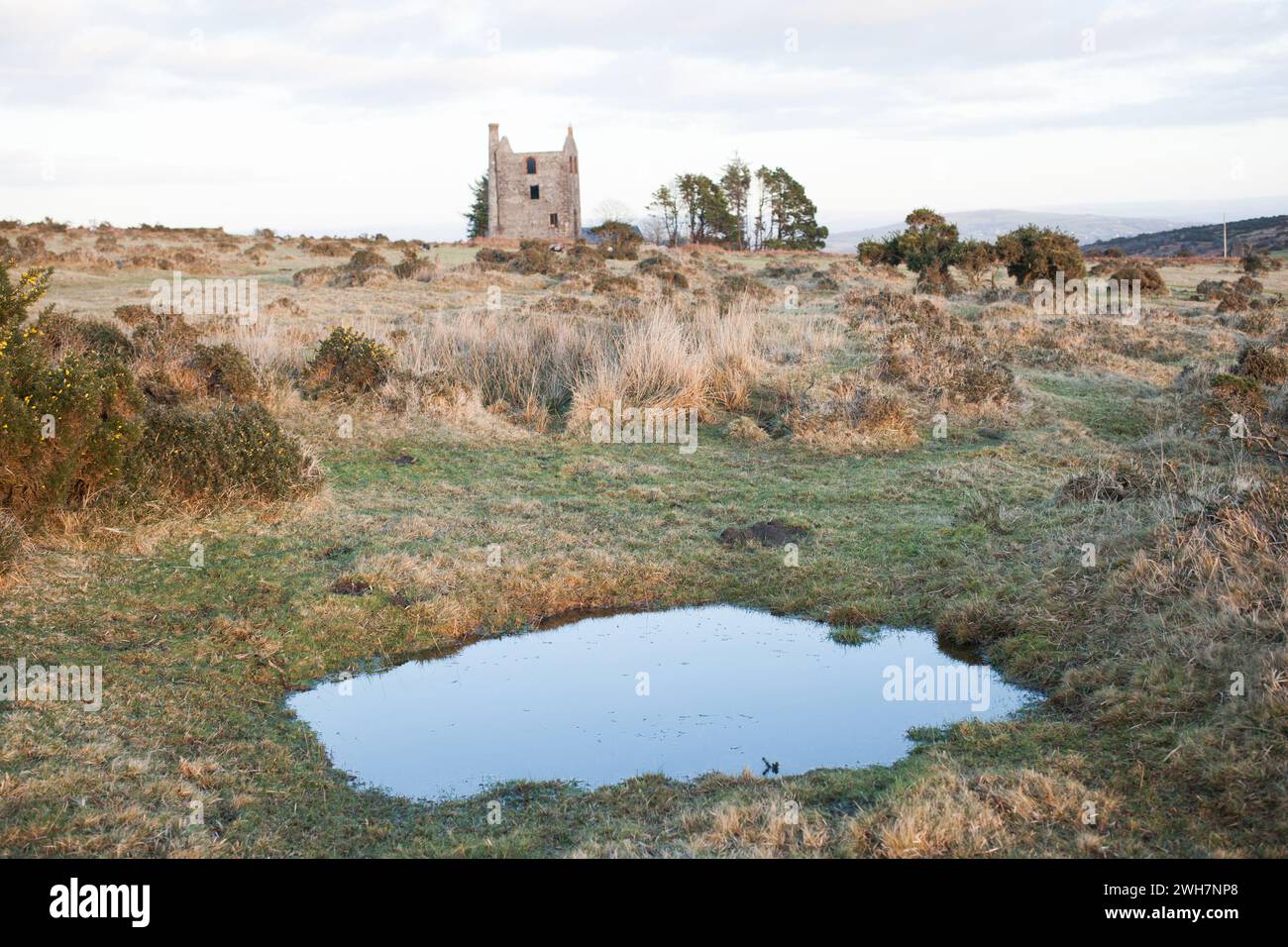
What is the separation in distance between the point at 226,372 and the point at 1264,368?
486 inches

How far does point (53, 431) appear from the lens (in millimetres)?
6824

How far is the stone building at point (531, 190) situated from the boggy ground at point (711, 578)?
41.7m

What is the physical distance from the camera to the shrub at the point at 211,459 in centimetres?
784

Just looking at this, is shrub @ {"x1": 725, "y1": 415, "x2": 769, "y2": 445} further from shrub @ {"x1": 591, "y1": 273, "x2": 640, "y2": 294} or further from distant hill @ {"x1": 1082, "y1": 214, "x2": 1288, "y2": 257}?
distant hill @ {"x1": 1082, "y1": 214, "x2": 1288, "y2": 257}

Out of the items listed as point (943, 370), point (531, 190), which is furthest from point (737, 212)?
point (943, 370)

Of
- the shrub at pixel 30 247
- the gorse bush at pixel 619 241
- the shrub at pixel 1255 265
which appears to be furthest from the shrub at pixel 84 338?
the shrub at pixel 1255 265

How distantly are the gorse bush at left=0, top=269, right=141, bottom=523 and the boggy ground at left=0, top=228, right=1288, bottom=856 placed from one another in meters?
0.28

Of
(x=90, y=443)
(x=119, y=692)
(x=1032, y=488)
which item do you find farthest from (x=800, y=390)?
(x=119, y=692)

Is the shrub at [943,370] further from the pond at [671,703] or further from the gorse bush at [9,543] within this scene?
the gorse bush at [9,543]

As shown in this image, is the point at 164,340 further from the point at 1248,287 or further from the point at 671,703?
the point at 1248,287

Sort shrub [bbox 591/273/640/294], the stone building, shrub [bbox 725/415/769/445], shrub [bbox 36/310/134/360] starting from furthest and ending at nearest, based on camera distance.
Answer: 1. the stone building
2. shrub [bbox 591/273/640/294]
3. shrub [bbox 725/415/769/445]
4. shrub [bbox 36/310/134/360]

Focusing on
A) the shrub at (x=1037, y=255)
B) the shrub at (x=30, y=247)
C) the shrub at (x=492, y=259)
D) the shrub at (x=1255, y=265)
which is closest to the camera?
the shrub at (x=30, y=247)

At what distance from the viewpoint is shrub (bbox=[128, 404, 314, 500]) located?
784cm

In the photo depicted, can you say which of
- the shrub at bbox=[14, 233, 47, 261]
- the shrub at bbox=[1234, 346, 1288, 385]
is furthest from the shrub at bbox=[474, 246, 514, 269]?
the shrub at bbox=[1234, 346, 1288, 385]
